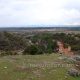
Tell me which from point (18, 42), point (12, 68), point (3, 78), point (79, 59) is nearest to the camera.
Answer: point (3, 78)

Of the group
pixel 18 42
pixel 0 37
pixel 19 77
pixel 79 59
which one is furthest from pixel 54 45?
pixel 19 77

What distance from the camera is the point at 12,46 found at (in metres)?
47.5

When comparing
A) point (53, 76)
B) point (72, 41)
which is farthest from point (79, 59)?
point (72, 41)

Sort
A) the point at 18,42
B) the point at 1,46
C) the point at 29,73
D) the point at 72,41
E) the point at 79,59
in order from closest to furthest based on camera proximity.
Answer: the point at 29,73
the point at 79,59
the point at 1,46
the point at 18,42
the point at 72,41

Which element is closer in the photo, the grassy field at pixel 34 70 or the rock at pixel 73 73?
the grassy field at pixel 34 70

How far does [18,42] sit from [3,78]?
34.2 m

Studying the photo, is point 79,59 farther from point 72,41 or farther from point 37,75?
point 72,41

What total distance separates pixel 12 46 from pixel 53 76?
31426 mm

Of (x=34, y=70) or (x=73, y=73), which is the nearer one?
(x=73, y=73)

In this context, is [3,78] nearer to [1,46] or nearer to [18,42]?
[1,46]

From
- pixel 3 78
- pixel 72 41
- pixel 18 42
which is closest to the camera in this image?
pixel 3 78

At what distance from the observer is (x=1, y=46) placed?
44875mm

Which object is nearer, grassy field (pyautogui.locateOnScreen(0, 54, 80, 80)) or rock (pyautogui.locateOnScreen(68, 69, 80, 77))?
grassy field (pyautogui.locateOnScreen(0, 54, 80, 80))

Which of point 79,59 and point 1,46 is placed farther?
point 1,46
